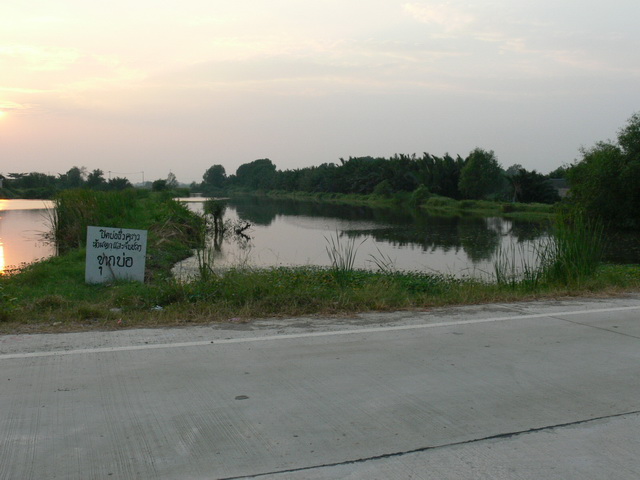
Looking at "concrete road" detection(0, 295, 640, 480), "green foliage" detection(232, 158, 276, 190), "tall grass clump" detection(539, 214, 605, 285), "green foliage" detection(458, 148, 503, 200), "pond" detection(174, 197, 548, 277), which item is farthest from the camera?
"green foliage" detection(232, 158, 276, 190)

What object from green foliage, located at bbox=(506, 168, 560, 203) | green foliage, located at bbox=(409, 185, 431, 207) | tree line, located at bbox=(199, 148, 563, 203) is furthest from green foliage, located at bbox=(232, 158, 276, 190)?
green foliage, located at bbox=(506, 168, 560, 203)

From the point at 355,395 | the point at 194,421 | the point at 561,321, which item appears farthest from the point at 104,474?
the point at 561,321

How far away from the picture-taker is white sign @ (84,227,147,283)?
10773 millimetres

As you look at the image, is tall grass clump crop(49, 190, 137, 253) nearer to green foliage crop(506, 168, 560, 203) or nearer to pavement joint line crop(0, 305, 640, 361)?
pavement joint line crop(0, 305, 640, 361)

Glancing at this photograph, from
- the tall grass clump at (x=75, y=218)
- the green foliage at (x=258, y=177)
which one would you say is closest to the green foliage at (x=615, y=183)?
the tall grass clump at (x=75, y=218)

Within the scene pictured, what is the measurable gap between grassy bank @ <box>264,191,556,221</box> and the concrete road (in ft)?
134

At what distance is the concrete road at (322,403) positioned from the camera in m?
3.71

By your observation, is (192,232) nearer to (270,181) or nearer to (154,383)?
(154,383)

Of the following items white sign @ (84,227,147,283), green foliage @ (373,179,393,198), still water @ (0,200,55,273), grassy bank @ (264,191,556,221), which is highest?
green foliage @ (373,179,393,198)

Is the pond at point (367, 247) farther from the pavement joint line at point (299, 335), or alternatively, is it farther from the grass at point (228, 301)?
the pavement joint line at point (299, 335)

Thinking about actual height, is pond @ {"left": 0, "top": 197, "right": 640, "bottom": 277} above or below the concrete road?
below

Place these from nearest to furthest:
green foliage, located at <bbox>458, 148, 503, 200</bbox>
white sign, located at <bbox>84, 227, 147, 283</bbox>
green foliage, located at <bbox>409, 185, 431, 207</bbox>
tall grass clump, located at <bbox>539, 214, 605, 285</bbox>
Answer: white sign, located at <bbox>84, 227, 147, 283</bbox> < tall grass clump, located at <bbox>539, 214, 605, 285</bbox> < green foliage, located at <bbox>458, 148, 503, 200</bbox> < green foliage, located at <bbox>409, 185, 431, 207</bbox>

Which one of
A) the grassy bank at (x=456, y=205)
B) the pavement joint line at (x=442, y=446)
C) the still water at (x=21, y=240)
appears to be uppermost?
the grassy bank at (x=456, y=205)

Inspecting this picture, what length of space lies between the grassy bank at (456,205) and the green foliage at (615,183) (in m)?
3.59
